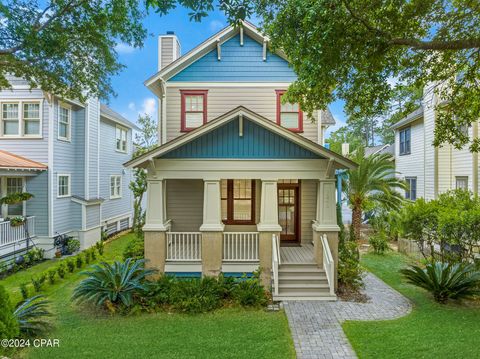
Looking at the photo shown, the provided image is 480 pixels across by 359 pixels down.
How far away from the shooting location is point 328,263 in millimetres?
8195

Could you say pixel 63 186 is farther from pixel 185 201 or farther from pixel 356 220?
pixel 356 220

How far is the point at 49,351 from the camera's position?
18.7 ft

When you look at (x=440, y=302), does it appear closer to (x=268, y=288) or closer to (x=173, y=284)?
(x=268, y=288)

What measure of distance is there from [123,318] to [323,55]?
8413 mm

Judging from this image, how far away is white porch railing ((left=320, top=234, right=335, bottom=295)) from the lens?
807cm

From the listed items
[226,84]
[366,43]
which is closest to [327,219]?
[366,43]

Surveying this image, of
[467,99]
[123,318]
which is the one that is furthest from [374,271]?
[123,318]

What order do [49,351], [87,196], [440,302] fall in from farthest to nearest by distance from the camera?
[87,196], [440,302], [49,351]

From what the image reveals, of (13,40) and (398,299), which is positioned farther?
(398,299)

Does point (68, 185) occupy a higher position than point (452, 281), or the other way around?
point (68, 185)

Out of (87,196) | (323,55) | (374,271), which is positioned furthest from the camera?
(87,196)

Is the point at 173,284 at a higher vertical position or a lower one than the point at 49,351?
higher

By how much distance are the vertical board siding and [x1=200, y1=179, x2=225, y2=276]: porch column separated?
1181 cm

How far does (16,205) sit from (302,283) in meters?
13.4
